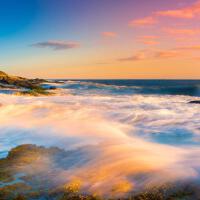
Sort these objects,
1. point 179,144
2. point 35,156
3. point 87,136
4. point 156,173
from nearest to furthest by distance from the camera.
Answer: point 156,173 < point 35,156 < point 179,144 < point 87,136

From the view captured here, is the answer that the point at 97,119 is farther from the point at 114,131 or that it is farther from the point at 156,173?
the point at 156,173

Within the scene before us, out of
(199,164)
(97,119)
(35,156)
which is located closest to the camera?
(199,164)

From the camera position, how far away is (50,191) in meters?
5.71

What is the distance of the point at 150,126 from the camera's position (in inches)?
540

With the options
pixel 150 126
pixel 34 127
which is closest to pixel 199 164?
pixel 150 126

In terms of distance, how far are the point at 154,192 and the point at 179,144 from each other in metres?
4.81

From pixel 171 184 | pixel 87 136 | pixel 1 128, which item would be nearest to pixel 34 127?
pixel 1 128

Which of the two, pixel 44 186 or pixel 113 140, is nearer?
pixel 44 186

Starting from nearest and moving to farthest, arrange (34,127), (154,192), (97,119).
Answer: (154,192) → (34,127) → (97,119)

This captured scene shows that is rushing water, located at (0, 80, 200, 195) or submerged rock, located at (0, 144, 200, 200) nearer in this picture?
submerged rock, located at (0, 144, 200, 200)

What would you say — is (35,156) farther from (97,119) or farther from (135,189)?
(97,119)

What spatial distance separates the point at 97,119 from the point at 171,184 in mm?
9658

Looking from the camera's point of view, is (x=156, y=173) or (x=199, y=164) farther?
(x=199, y=164)

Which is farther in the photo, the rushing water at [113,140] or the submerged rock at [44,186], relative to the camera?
the rushing water at [113,140]
